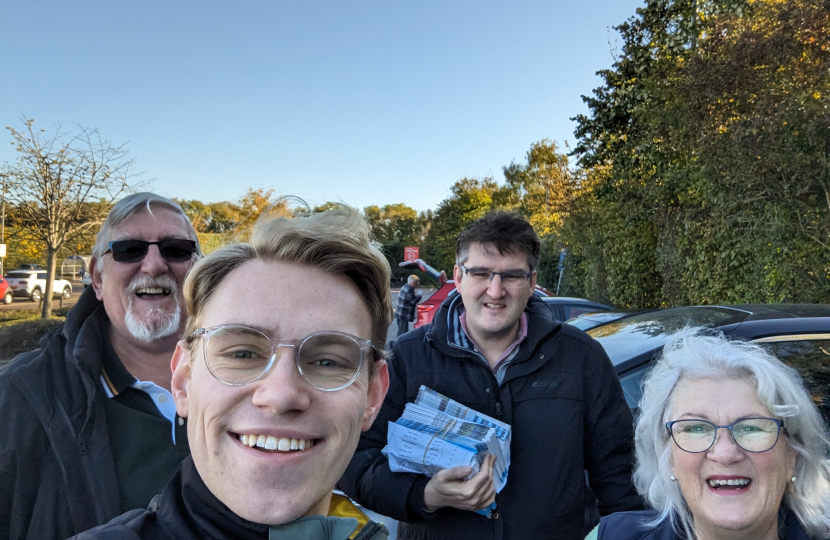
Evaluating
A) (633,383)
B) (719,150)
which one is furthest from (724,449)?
(719,150)

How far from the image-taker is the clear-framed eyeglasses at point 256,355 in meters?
1.11

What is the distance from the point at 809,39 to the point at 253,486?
8.65 meters

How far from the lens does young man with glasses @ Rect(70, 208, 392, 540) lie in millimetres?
1049

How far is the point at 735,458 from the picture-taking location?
5.10 ft

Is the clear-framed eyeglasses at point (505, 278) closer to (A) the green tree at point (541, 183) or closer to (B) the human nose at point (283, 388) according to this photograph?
(B) the human nose at point (283, 388)

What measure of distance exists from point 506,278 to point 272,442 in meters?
1.43

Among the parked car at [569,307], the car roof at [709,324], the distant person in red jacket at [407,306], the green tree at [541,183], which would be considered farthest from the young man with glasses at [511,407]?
the green tree at [541,183]

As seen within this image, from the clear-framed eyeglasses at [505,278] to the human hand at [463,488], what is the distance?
0.74m

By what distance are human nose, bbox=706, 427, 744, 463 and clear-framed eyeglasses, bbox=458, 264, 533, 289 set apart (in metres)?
0.92

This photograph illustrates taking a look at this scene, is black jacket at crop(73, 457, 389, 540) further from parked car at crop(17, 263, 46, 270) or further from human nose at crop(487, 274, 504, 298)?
parked car at crop(17, 263, 46, 270)

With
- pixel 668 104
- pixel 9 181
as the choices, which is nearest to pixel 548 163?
pixel 668 104

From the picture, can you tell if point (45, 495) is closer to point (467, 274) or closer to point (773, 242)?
point (467, 274)

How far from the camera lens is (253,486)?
1.05 meters

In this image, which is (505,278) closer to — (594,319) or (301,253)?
(301,253)
